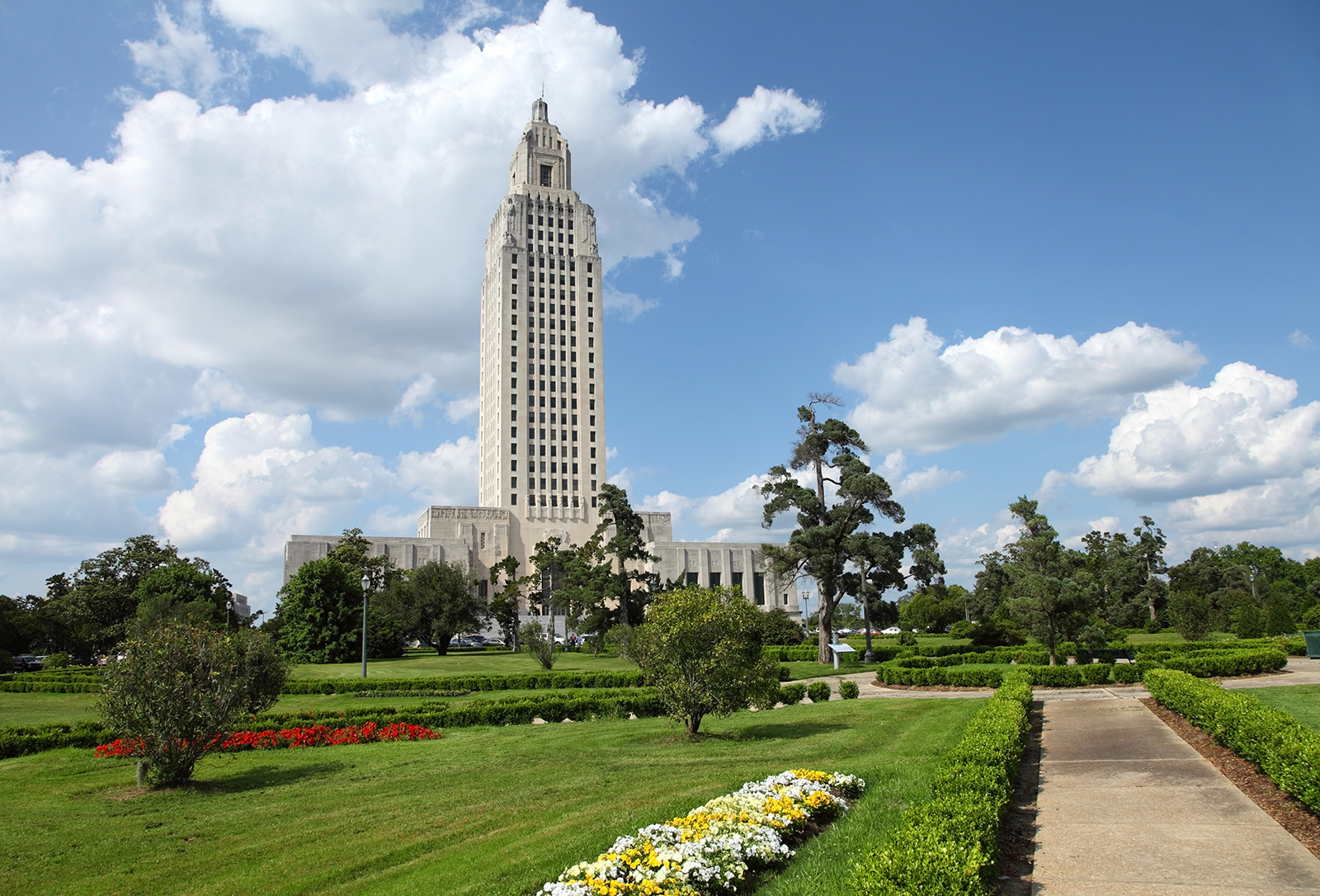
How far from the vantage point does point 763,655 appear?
18016 millimetres

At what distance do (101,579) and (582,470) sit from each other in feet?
161

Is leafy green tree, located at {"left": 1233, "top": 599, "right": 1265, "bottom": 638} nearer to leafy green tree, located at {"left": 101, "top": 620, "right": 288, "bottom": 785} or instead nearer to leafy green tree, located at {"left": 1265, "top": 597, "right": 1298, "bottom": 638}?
leafy green tree, located at {"left": 1265, "top": 597, "right": 1298, "bottom": 638}

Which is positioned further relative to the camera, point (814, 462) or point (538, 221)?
point (538, 221)

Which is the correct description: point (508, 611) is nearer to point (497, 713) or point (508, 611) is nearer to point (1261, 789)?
point (497, 713)

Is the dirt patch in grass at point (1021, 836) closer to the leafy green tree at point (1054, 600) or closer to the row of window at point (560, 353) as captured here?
the leafy green tree at point (1054, 600)

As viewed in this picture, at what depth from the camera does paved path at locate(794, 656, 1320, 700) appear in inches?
859

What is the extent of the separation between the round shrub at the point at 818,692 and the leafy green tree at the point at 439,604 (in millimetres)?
39610

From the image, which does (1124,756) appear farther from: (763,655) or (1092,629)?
(1092,629)

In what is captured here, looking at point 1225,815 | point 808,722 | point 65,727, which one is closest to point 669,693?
point 808,722

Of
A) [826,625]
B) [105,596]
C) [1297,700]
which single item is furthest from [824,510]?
[105,596]

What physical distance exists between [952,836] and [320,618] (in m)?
49.7

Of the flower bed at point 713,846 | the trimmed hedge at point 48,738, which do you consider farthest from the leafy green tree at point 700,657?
the trimmed hedge at point 48,738

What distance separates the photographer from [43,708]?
89.4 feet

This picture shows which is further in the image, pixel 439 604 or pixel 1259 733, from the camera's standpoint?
pixel 439 604
